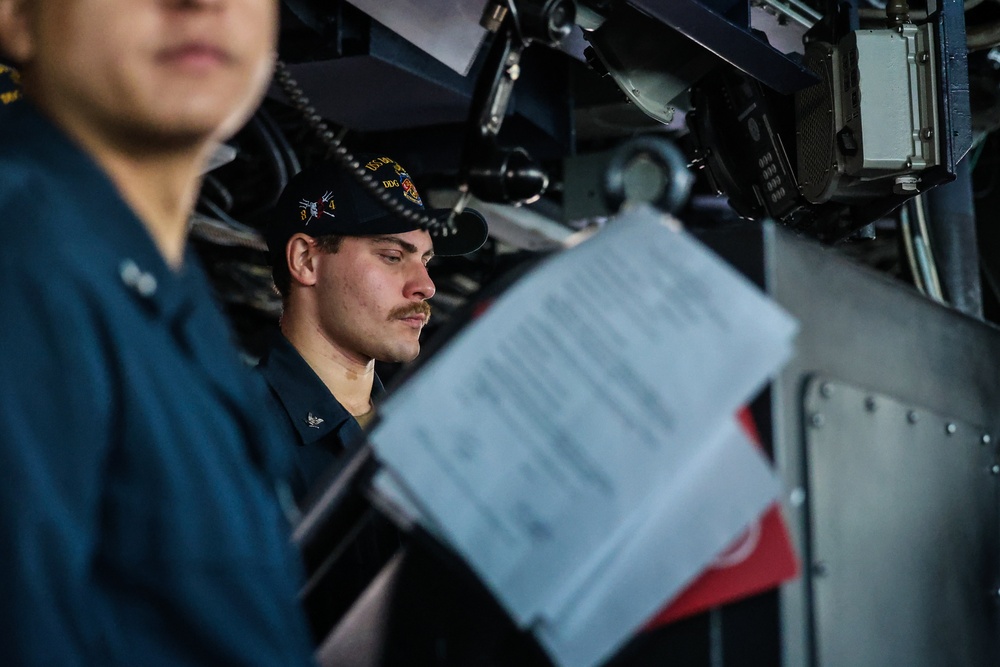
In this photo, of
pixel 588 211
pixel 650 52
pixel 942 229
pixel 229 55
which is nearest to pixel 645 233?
pixel 229 55

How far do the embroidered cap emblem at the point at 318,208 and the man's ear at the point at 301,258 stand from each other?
49mm

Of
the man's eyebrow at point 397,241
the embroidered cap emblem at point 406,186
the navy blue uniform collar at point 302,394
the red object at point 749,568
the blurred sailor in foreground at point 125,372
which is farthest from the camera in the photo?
the man's eyebrow at point 397,241

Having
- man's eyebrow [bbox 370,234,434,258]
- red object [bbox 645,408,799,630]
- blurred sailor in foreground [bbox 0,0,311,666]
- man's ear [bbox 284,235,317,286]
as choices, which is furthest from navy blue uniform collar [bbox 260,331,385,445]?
red object [bbox 645,408,799,630]

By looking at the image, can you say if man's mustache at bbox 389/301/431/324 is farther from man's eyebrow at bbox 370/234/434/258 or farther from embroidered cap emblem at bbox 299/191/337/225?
embroidered cap emblem at bbox 299/191/337/225

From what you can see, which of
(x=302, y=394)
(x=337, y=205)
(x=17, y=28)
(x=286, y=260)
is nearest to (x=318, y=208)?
(x=337, y=205)

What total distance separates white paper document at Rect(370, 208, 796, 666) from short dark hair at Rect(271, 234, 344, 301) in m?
1.68

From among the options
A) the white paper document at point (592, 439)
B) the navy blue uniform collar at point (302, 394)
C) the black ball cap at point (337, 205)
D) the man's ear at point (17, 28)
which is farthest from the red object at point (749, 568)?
the black ball cap at point (337, 205)

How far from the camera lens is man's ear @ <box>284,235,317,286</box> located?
248 centimetres

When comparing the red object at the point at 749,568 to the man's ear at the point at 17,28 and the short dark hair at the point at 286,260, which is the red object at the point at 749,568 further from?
the short dark hair at the point at 286,260

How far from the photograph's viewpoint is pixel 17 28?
93cm

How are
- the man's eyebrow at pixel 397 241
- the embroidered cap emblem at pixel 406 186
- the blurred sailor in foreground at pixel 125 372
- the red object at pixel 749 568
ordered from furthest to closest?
the man's eyebrow at pixel 397 241 < the embroidered cap emblem at pixel 406 186 < the red object at pixel 749 568 < the blurred sailor in foreground at pixel 125 372

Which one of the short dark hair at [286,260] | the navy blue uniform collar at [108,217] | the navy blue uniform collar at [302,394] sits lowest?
the navy blue uniform collar at [302,394]

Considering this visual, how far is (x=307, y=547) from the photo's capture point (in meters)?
1.03

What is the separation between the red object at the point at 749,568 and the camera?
0.89 meters
